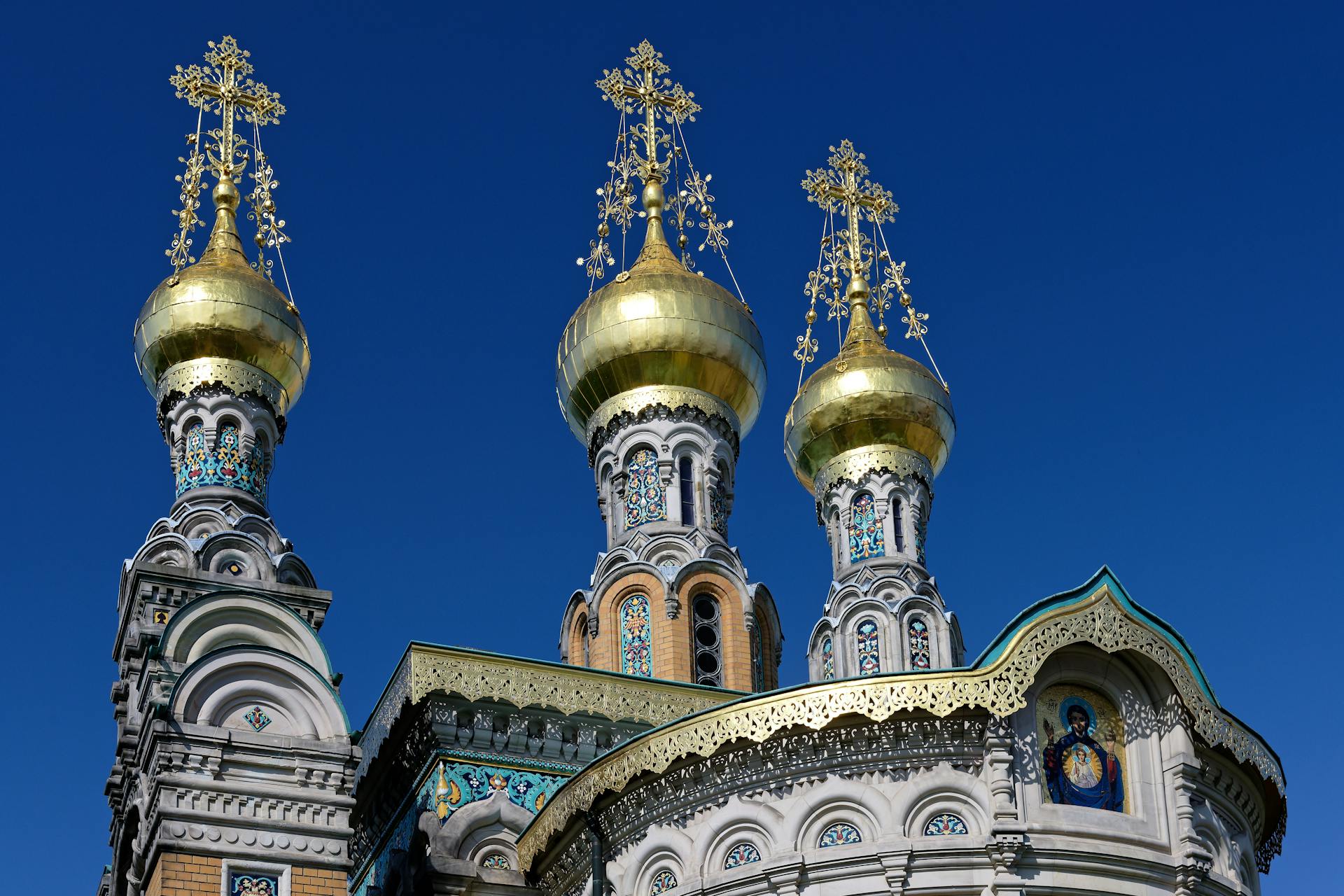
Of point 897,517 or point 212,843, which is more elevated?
point 897,517

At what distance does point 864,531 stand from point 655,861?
9.50 m

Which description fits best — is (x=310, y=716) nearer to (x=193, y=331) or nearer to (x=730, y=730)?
(x=730, y=730)

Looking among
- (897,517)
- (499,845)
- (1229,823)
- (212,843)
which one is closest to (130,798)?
(212,843)

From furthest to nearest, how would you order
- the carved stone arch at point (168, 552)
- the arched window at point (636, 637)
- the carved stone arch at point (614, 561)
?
the carved stone arch at point (614, 561) → the arched window at point (636, 637) → the carved stone arch at point (168, 552)

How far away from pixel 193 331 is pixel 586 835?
7806 mm

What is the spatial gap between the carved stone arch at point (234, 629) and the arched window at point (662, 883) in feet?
10.5

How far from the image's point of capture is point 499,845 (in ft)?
51.4

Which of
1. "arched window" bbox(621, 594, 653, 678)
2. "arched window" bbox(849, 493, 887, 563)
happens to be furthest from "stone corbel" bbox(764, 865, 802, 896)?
"arched window" bbox(849, 493, 887, 563)

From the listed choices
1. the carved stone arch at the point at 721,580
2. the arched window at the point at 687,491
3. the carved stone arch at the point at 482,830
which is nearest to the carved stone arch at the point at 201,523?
the carved stone arch at the point at 721,580

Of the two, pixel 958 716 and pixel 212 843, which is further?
pixel 212 843

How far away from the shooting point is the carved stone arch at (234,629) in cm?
1598

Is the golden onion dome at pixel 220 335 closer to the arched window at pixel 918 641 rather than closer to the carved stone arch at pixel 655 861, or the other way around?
the arched window at pixel 918 641

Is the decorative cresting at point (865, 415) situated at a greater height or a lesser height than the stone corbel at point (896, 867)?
greater

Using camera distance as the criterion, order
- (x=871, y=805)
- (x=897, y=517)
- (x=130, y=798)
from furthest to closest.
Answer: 1. (x=897, y=517)
2. (x=130, y=798)
3. (x=871, y=805)
